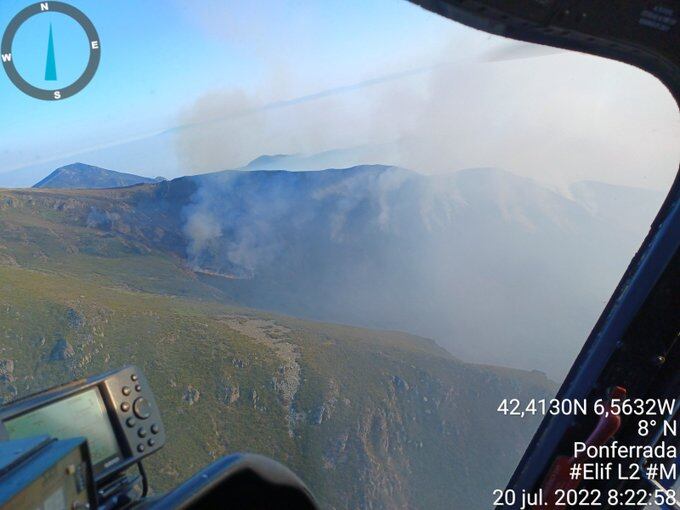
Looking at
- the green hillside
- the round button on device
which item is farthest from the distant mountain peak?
the round button on device

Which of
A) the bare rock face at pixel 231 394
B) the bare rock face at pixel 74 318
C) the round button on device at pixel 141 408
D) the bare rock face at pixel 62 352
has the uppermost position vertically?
the round button on device at pixel 141 408

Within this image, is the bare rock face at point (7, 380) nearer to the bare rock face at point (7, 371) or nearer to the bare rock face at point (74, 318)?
the bare rock face at point (7, 371)

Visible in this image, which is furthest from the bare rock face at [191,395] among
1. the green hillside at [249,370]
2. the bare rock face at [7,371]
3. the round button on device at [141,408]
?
the round button on device at [141,408]

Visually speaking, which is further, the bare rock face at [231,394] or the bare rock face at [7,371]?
the bare rock face at [231,394]

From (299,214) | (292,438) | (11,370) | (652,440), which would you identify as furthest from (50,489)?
(299,214)

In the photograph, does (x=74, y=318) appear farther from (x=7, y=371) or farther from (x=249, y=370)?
(x=249, y=370)

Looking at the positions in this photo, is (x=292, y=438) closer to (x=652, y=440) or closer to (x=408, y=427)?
(x=408, y=427)
